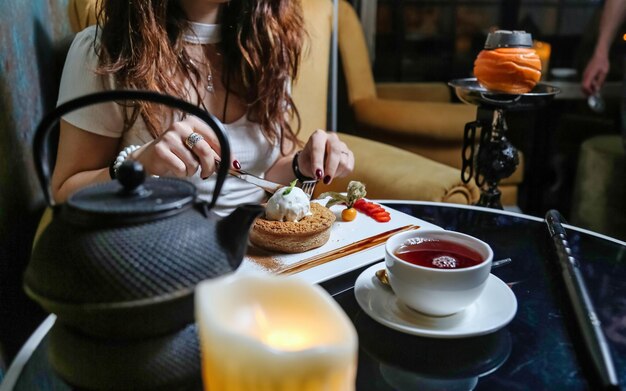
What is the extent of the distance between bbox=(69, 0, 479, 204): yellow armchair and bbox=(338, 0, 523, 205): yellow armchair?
20.5 inches

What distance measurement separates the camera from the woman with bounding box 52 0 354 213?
3.83 ft

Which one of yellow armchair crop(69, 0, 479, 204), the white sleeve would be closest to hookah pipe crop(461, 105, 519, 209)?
yellow armchair crop(69, 0, 479, 204)

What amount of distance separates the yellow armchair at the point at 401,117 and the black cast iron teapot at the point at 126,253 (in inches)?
73.6

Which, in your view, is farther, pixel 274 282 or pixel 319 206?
pixel 319 206

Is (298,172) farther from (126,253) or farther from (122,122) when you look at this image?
(126,253)

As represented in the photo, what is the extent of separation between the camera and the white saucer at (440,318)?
67cm

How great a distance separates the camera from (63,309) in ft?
1.54

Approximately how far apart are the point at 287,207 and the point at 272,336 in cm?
54

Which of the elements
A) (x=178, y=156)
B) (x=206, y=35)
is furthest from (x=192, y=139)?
(x=206, y=35)

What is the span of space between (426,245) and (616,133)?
2.63 metres

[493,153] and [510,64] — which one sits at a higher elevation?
[510,64]

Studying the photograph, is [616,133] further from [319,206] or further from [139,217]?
[139,217]

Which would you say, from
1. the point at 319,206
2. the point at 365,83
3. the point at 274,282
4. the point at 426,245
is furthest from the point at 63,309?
the point at 365,83

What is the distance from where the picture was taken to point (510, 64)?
1.24 meters
